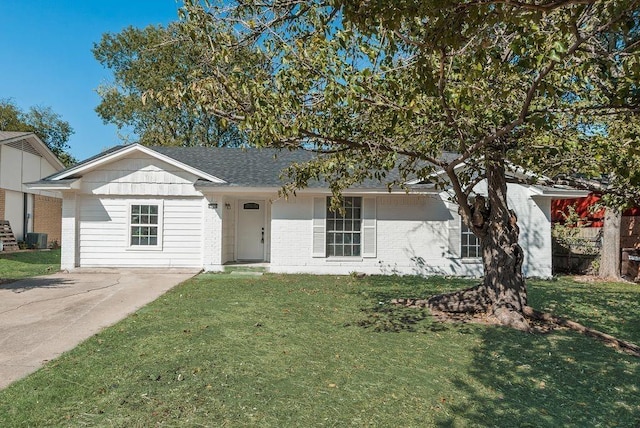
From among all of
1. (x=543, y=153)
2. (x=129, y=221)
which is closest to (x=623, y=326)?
(x=543, y=153)

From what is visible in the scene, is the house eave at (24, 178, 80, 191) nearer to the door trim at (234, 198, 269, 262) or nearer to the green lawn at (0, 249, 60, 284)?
the green lawn at (0, 249, 60, 284)

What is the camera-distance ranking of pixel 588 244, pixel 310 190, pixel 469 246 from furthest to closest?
pixel 588 244 → pixel 469 246 → pixel 310 190

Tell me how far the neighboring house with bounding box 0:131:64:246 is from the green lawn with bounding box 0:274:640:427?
17.5m

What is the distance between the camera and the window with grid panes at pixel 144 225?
1340 centimetres

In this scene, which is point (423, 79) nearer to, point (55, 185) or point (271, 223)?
point (271, 223)

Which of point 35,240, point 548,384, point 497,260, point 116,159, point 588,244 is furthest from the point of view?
point 35,240

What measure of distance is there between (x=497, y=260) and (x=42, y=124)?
4538cm

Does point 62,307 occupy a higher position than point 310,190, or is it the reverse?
point 310,190

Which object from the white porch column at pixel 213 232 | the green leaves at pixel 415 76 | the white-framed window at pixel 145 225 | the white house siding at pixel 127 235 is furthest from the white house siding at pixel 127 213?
the green leaves at pixel 415 76

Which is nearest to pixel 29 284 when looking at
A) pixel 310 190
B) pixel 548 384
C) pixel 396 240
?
pixel 310 190

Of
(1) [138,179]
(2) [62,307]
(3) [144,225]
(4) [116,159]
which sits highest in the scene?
(4) [116,159]

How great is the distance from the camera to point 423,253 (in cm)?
1318

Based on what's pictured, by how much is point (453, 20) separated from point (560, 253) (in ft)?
48.7

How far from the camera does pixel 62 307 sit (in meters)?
7.78
